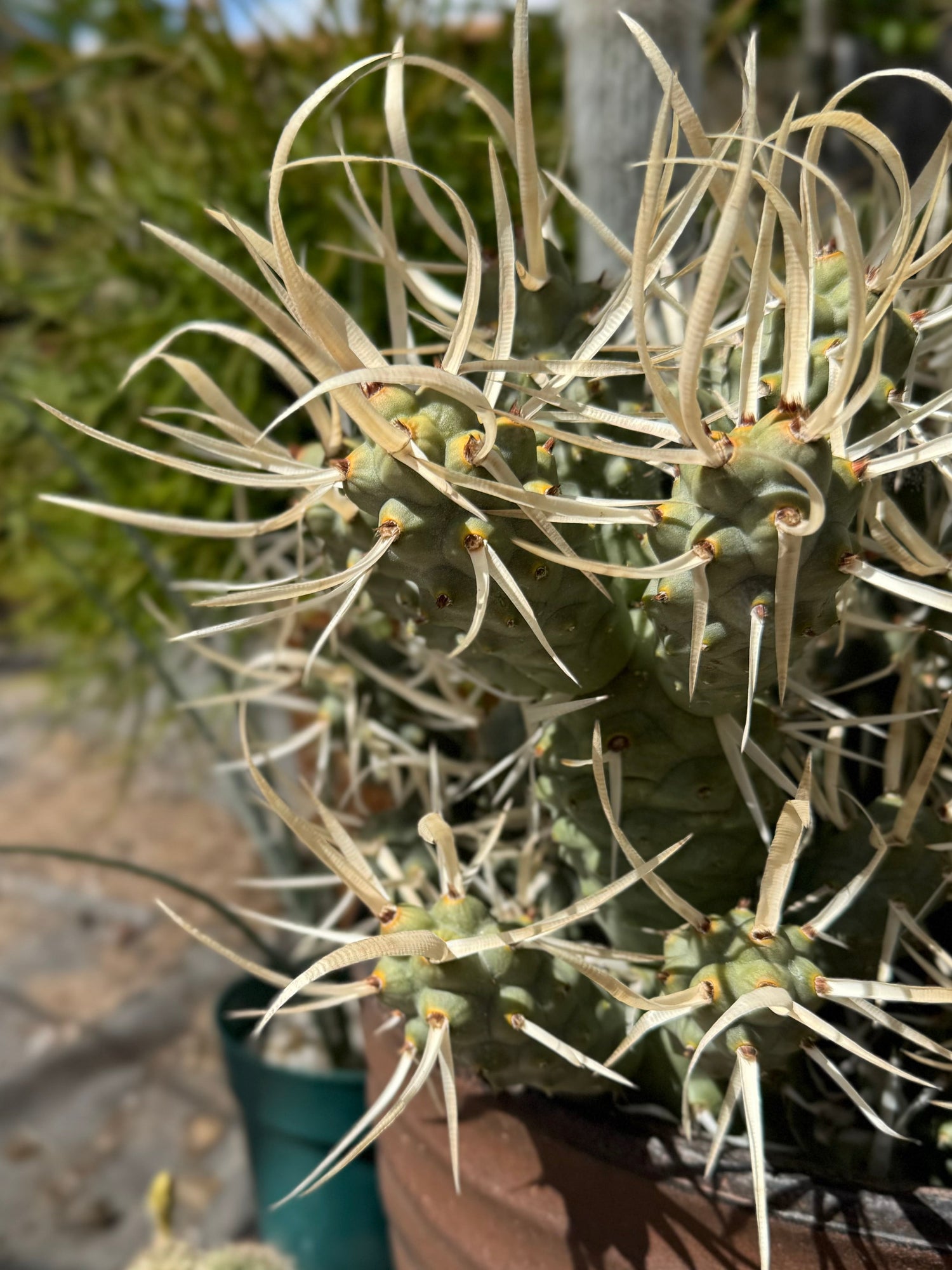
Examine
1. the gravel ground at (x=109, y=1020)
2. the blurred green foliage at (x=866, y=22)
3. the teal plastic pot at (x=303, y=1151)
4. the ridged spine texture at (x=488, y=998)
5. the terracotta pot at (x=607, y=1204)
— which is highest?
the blurred green foliage at (x=866, y=22)

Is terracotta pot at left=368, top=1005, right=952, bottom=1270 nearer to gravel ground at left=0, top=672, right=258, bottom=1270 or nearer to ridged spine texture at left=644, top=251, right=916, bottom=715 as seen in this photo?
ridged spine texture at left=644, top=251, right=916, bottom=715

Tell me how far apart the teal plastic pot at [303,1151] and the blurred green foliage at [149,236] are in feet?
1.16

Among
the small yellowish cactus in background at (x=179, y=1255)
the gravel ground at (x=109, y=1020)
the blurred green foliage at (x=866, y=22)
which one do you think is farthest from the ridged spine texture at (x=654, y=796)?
the blurred green foliage at (x=866, y=22)

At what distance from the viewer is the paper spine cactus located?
25 cm

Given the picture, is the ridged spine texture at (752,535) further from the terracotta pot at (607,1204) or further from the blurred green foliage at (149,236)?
the blurred green foliage at (149,236)

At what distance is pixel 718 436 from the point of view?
0.82 ft

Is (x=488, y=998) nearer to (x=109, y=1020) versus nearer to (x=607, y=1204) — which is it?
(x=607, y=1204)

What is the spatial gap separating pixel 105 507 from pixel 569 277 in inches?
7.9

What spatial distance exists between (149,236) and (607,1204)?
0.97 meters

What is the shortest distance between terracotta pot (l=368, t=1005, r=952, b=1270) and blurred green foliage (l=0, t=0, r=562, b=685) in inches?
21.5

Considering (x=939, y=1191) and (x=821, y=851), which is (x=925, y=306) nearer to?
(x=821, y=851)

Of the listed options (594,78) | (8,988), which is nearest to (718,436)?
(594,78)

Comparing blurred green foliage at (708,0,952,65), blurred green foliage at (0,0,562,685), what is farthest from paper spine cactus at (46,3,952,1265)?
blurred green foliage at (708,0,952,65)

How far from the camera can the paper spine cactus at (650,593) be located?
253 mm
